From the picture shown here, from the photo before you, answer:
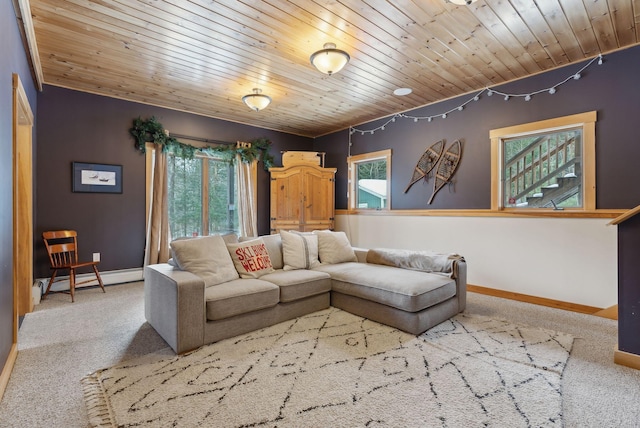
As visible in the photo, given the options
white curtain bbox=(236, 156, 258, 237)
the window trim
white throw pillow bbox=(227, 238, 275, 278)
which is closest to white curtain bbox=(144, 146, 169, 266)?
the window trim

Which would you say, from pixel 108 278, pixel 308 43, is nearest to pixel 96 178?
pixel 108 278

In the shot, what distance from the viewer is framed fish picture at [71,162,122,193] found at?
427cm

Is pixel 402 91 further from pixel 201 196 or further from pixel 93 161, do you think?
pixel 93 161

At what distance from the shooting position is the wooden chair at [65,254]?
12.5ft

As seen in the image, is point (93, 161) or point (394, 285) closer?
point (394, 285)

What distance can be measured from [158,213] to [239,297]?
288 cm

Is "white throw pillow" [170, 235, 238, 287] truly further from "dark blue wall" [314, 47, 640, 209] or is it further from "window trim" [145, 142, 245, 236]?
"dark blue wall" [314, 47, 640, 209]

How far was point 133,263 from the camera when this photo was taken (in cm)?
472

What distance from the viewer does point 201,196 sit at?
5379 millimetres

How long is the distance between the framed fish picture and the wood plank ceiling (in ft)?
3.29

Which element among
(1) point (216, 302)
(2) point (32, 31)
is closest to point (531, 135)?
(1) point (216, 302)

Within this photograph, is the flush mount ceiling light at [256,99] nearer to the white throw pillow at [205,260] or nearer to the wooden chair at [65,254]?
the white throw pillow at [205,260]

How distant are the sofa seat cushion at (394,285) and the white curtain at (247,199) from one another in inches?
104

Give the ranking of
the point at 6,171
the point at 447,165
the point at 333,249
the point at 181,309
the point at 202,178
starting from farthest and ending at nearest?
the point at 202,178 → the point at 447,165 → the point at 333,249 → the point at 181,309 → the point at 6,171
